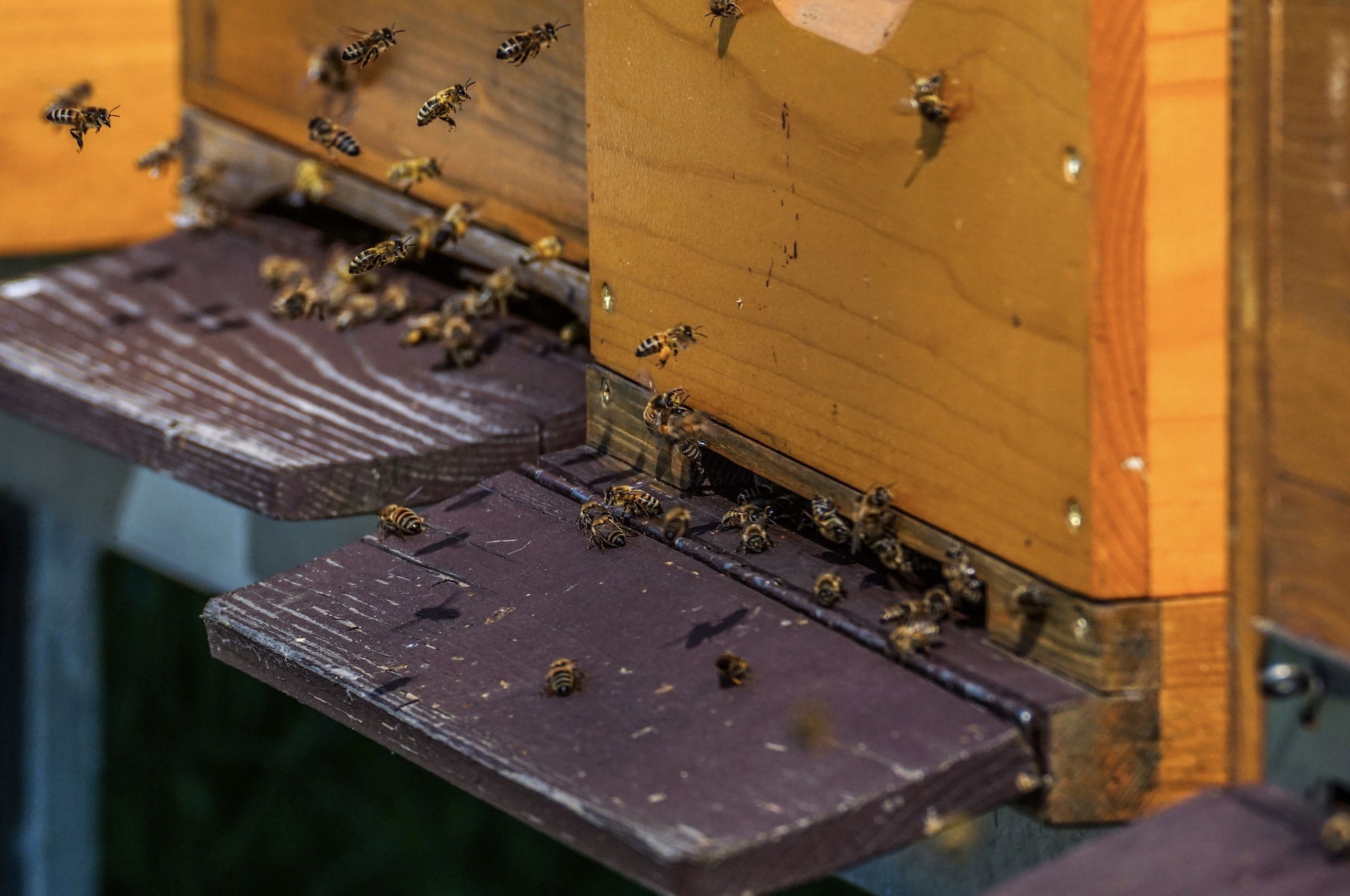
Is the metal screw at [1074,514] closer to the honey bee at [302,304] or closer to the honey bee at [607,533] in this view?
the honey bee at [607,533]

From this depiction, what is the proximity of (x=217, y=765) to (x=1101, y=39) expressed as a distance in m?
4.97

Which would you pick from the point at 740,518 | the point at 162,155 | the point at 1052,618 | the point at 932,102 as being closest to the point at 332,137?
the point at 162,155

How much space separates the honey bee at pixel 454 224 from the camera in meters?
4.08

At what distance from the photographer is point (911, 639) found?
2.49 meters

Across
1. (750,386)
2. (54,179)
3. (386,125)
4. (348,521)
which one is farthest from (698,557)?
(54,179)

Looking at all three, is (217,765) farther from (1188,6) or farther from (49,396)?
(1188,6)

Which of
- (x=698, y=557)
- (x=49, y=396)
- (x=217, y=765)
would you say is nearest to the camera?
(x=698, y=557)

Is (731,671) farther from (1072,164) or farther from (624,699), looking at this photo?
(1072,164)

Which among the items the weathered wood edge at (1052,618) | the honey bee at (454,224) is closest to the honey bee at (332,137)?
the honey bee at (454,224)

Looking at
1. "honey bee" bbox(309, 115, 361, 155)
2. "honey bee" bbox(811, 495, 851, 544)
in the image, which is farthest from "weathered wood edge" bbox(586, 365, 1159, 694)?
"honey bee" bbox(309, 115, 361, 155)

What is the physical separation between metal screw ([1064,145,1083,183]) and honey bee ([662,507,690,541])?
937 mm

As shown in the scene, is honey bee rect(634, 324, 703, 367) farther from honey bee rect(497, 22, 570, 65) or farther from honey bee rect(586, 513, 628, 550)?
honey bee rect(497, 22, 570, 65)

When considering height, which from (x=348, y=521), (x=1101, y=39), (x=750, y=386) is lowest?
(x=348, y=521)

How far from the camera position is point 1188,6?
2143mm
